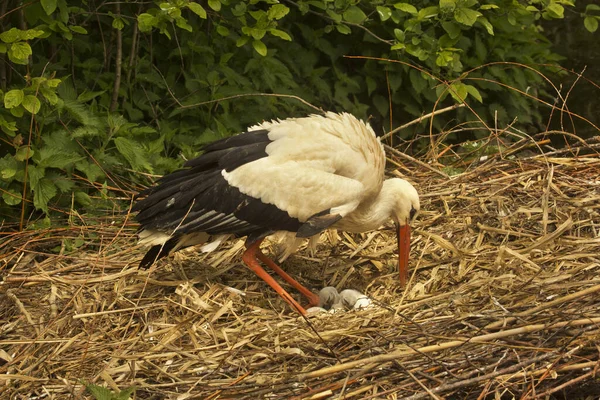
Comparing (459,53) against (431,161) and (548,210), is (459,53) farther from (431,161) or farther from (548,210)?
(548,210)

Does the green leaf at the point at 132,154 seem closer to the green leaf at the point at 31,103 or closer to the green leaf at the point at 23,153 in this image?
the green leaf at the point at 23,153

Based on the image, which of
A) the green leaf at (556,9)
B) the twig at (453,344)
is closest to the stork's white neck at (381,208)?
the twig at (453,344)

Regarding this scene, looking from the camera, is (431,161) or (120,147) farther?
(431,161)

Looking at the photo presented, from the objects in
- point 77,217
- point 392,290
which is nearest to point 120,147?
point 77,217

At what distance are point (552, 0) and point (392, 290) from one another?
2851mm

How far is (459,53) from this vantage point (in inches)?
298

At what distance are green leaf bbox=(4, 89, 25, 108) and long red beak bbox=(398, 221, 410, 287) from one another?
237 centimetres

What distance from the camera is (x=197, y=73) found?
719cm

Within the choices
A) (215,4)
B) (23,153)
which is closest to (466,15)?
(215,4)

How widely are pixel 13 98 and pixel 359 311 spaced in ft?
7.97

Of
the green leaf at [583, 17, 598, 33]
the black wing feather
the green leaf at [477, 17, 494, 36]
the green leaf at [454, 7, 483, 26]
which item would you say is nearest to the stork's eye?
the black wing feather

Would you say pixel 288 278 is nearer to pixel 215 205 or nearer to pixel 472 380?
pixel 215 205

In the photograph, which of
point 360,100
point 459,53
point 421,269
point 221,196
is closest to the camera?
point 221,196

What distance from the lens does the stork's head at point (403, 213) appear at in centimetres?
541
